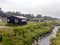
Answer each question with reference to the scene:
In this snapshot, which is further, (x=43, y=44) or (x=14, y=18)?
(x=14, y=18)

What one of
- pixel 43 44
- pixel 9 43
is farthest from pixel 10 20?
Result: pixel 9 43

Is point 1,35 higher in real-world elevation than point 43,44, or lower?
higher

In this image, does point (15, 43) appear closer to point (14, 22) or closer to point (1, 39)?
point (1, 39)

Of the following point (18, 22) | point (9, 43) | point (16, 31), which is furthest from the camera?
point (18, 22)

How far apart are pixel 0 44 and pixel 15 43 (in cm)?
147

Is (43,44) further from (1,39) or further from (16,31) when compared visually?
(1,39)

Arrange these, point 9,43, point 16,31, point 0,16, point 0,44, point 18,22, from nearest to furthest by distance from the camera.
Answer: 1. point 9,43
2. point 0,44
3. point 16,31
4. point 18,22
5. point 0,16

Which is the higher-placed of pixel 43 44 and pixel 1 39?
pixel 1 39

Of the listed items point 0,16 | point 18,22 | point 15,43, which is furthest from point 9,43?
point 0,16

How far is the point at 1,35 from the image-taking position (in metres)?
18.5

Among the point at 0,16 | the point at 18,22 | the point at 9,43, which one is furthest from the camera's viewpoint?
the point at 0,16

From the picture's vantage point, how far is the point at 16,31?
22.0 meters

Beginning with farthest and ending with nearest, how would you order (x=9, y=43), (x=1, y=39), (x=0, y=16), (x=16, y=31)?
(x=0, y=16) < (x=16, y=31) < (x=1, y=39) < (x=9, y=43)

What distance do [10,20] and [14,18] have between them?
1179 mm
